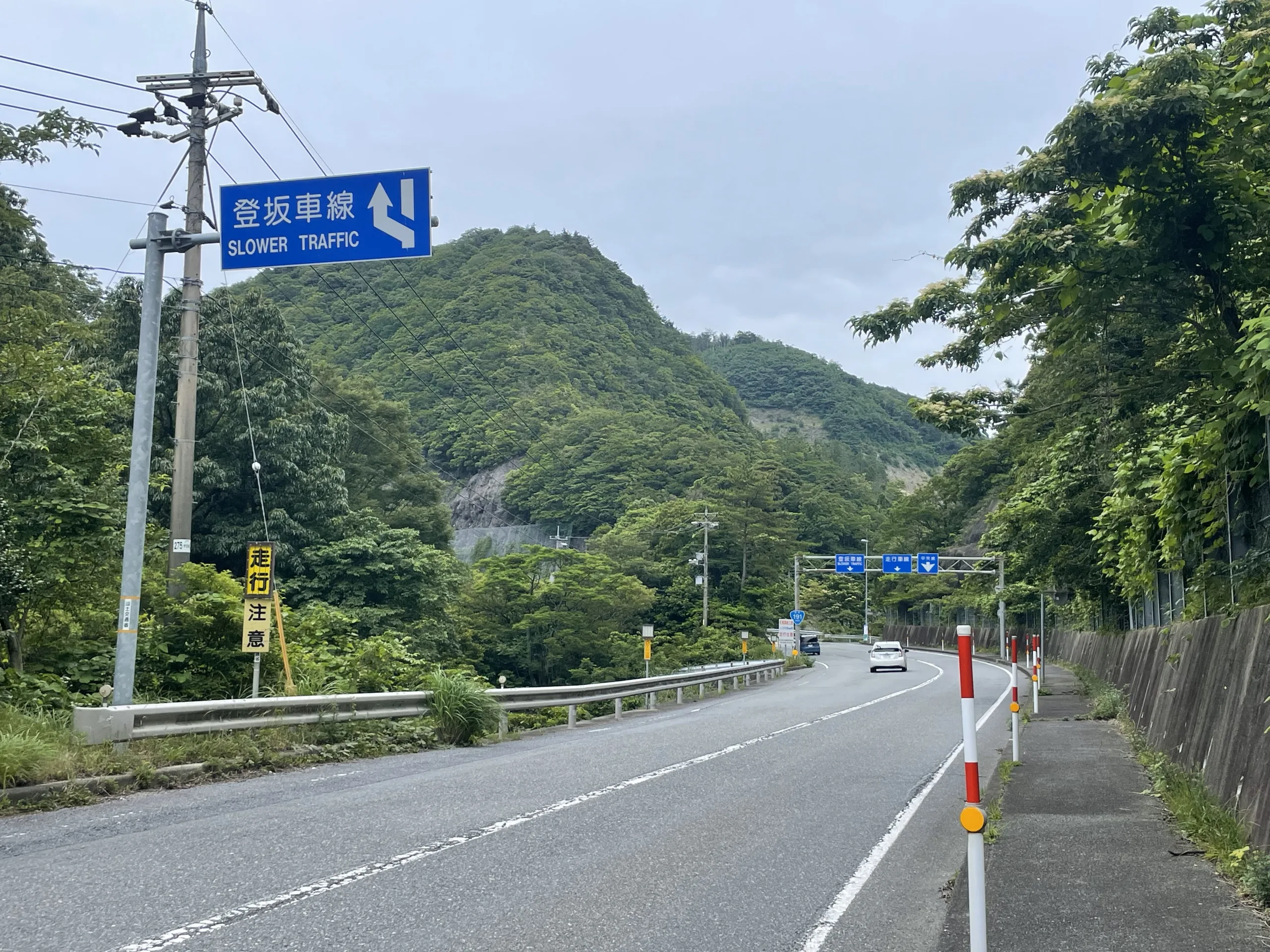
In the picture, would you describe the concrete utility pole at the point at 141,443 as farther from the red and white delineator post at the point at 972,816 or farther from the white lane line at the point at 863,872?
the red and white delineator post at the point at 972,816

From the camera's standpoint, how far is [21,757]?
931 centimetres

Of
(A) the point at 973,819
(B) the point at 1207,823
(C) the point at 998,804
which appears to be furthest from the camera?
(C) the point at 998,804

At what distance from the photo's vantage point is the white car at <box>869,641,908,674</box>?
4841cm

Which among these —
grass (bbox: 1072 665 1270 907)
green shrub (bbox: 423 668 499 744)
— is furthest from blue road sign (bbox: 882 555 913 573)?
Answer: grass (bbox: 1072 665 1270 907)

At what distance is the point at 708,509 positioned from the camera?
263 ft

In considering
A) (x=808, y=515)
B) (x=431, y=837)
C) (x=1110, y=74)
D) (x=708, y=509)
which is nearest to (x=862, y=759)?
(x=431, y=837)

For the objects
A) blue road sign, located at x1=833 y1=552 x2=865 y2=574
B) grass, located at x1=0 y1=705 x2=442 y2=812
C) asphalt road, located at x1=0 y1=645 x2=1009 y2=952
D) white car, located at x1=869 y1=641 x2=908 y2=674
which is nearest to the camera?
asphalt road, located at x1=0 y1=645 x2=1009 y2=952

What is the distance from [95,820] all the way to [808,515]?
393ft

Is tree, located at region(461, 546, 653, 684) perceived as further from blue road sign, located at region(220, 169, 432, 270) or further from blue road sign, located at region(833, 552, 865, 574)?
blue road sign, located at region(220, 169, 432, 270)

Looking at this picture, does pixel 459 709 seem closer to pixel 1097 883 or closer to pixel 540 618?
pixel 1097 883

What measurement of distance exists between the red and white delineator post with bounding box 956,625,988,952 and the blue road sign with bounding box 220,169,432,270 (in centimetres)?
887

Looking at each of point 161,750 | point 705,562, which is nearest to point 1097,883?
point 161,750

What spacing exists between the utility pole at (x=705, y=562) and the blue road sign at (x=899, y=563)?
34.7 ft

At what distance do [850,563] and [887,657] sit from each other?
1749cm
